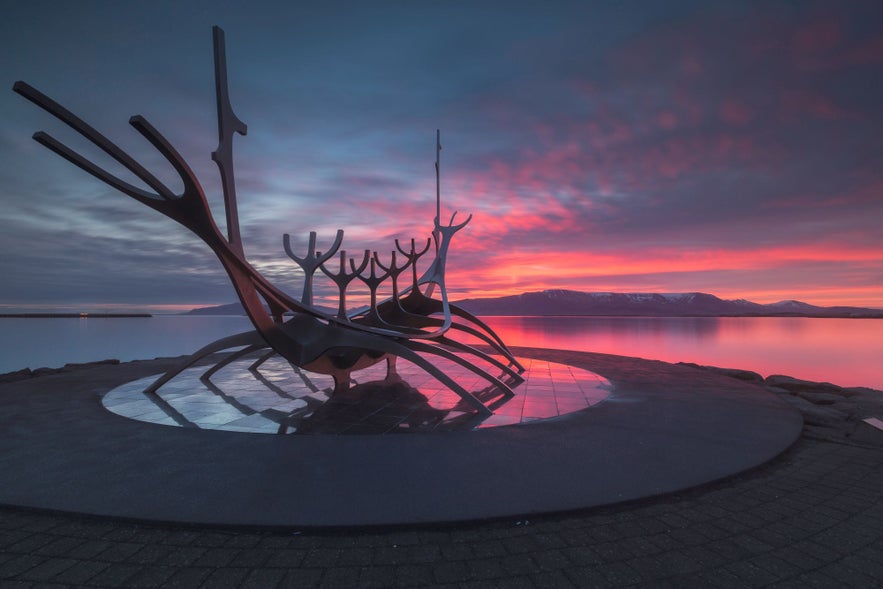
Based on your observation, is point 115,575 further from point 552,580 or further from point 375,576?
point 552,580

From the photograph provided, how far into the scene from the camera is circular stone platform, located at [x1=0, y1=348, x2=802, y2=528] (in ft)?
13.1

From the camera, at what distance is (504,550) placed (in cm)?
340

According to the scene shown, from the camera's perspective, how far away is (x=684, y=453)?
5457 mm

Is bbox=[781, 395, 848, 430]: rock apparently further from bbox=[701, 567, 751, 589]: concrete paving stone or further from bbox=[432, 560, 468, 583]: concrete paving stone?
bbox=[432, 560, 468, 583]: concrete paving stone

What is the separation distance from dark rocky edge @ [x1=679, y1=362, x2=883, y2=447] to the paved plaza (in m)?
2.85

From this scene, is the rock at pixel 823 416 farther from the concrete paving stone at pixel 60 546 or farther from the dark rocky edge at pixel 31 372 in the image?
the dark rocky edge at pixel 31 372

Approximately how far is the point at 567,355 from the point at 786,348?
28.1 meters

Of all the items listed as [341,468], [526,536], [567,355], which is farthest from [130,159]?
[567,355]

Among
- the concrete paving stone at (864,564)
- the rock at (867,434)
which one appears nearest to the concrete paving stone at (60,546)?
the concrete paving stone at (864,564)

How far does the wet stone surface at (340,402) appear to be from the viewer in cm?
692

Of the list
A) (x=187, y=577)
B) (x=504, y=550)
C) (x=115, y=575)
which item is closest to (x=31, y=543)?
(x=115, y=575)

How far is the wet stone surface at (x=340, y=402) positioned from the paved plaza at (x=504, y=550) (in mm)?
2850

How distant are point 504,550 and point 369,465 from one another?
2.14 m

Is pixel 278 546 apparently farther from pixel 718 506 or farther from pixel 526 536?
pixel 718 506
